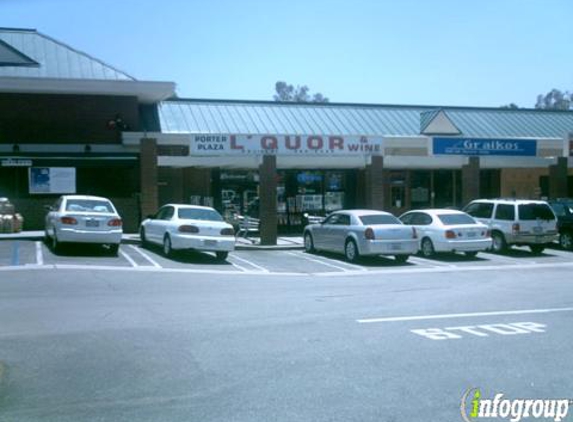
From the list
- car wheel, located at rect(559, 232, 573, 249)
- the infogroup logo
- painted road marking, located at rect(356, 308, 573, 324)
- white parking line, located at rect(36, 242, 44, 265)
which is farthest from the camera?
car wheel, located at rect(559, 232, 573, 249)

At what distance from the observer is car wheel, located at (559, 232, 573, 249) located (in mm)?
23281

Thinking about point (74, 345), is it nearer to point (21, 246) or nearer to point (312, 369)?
point (312, 369)

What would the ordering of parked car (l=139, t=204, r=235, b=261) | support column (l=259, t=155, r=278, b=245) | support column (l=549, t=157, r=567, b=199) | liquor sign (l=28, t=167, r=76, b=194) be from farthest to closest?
support column (l=549, t=157, r=567, b=199)
liquor sign (l=28, t=167, r=76, b=194)
support column (l=259, t=155, r=278, b=245)
parked car (l=139, t=204, r=235, b=261)

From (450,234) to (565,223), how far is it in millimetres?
5438

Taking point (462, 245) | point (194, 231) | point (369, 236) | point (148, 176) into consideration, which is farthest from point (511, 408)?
point (148, 176)

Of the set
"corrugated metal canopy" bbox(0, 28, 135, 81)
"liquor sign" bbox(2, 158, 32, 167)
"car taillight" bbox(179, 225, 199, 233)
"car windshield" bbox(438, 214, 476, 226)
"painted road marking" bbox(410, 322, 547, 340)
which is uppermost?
"corrugated metal canopy" bbox(0, 28, 135, 81)

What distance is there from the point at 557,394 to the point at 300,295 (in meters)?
6.99

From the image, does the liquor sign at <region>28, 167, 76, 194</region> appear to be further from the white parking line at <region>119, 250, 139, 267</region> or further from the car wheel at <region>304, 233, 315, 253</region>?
the car wheel at <region>304, 233, 315, 253</region>

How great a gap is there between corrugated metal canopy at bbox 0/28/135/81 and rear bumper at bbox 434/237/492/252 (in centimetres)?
1481

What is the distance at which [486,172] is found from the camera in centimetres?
3378

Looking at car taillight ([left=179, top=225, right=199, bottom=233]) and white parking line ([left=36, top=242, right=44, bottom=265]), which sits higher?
car taillight ([left=179, top=225, right=199, bottom=233])

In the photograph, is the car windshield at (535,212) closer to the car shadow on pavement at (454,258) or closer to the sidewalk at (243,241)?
the car shadow on pavement at (454,258)

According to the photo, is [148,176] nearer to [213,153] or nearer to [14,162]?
[213,153]

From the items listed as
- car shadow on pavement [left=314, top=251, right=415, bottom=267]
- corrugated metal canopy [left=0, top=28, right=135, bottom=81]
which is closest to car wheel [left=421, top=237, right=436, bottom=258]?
car shadow on pavement [left=314, top=251, right=415, bottom=267]
